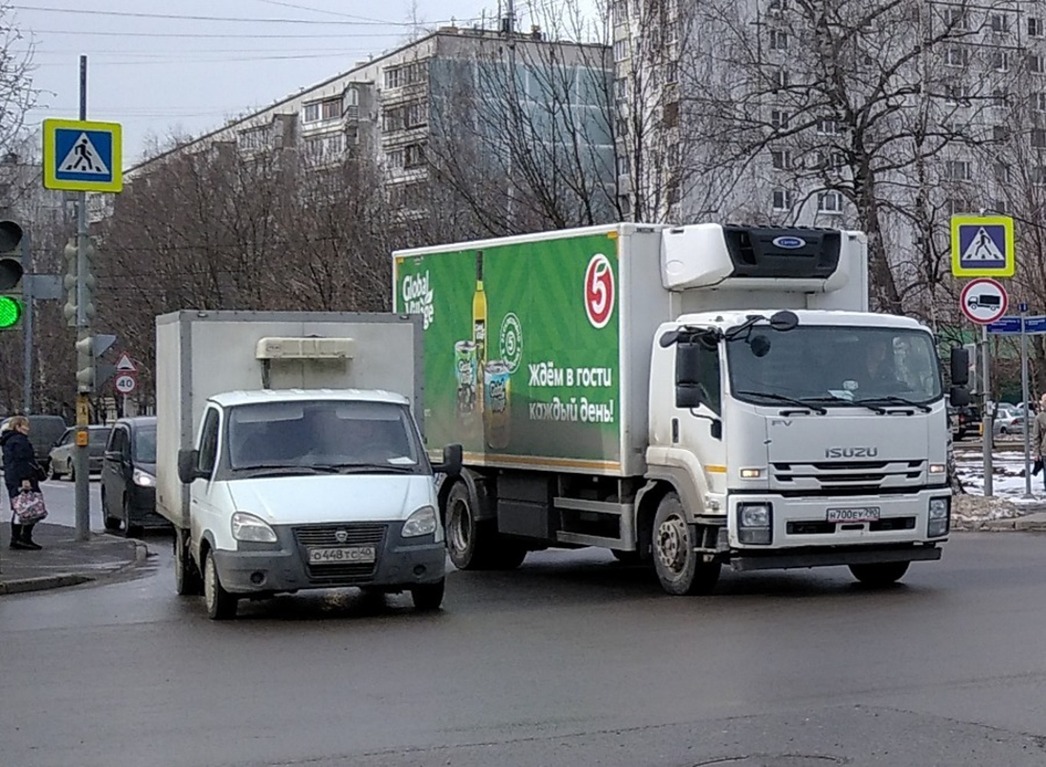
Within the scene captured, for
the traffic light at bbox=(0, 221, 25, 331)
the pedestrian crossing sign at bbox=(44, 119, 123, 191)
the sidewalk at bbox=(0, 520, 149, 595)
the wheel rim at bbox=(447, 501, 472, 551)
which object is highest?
the pedestrian crossing sign at bbox=(44, 119, 123, 191)

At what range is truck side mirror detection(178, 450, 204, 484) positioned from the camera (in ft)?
51.1

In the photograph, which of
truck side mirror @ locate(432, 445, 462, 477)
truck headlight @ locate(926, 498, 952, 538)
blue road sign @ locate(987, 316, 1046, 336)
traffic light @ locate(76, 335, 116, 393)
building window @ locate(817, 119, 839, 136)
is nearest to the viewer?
truck headlight @ locate(926, 498, 952, 538)

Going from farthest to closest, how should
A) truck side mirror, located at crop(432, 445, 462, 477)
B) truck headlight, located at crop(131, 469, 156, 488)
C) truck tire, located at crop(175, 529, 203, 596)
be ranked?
truck headlight, located at crop(131, 469, 156, 488) < truck tire, located at crop(175, 529, 203, 596) < truck side mirror, located at crop(432, 445, 462, 477)

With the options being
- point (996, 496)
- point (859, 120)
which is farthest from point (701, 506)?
point (859, 120)

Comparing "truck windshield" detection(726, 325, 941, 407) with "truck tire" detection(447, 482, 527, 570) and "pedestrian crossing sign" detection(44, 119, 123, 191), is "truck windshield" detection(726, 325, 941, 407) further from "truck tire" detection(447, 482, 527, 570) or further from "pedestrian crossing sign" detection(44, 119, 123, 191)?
"pedestrian crossing sign" detection(44, 119, 123, 191)

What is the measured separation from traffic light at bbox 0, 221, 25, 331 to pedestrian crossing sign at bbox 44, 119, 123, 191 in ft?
10.9

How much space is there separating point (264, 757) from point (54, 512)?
2608cm

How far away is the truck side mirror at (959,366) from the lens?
54.4 feet

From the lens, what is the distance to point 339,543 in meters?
14.4

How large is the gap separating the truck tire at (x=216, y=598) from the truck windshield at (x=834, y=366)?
4.58 meters

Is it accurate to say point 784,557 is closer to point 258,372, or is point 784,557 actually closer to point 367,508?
point 367,508

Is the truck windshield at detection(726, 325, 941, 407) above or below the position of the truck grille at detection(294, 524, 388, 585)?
above

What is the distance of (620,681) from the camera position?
10930 millimetres

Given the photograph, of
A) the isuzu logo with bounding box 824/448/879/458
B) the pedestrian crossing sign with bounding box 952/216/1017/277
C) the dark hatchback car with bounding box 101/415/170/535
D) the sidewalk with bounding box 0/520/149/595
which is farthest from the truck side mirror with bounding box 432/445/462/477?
the pedestrian crossing sign with bounding box 952/216/1017/277
